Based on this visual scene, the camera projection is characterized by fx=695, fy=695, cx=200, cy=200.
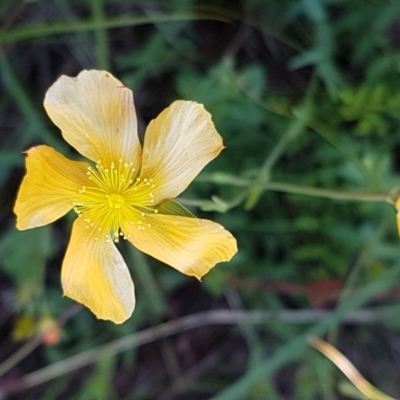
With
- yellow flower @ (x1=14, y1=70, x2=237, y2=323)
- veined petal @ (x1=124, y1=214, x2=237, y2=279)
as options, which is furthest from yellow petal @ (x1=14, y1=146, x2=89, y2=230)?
veined petal @ (x1=124, y1=214, x2=237, y2=279)

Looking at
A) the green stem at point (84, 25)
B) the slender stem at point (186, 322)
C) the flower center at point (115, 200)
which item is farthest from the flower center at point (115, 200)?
the slender stem at point (186, 322)

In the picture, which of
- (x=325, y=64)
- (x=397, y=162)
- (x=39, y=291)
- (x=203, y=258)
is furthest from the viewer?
(x=397, y=162)

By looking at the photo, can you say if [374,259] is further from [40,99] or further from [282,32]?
[40,99]

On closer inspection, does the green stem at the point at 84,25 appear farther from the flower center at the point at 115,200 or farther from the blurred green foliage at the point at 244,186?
the flower center at the point at 115,200

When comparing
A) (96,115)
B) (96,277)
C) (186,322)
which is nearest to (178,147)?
(96,115)

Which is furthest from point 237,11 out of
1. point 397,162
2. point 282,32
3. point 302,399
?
point 302,399
